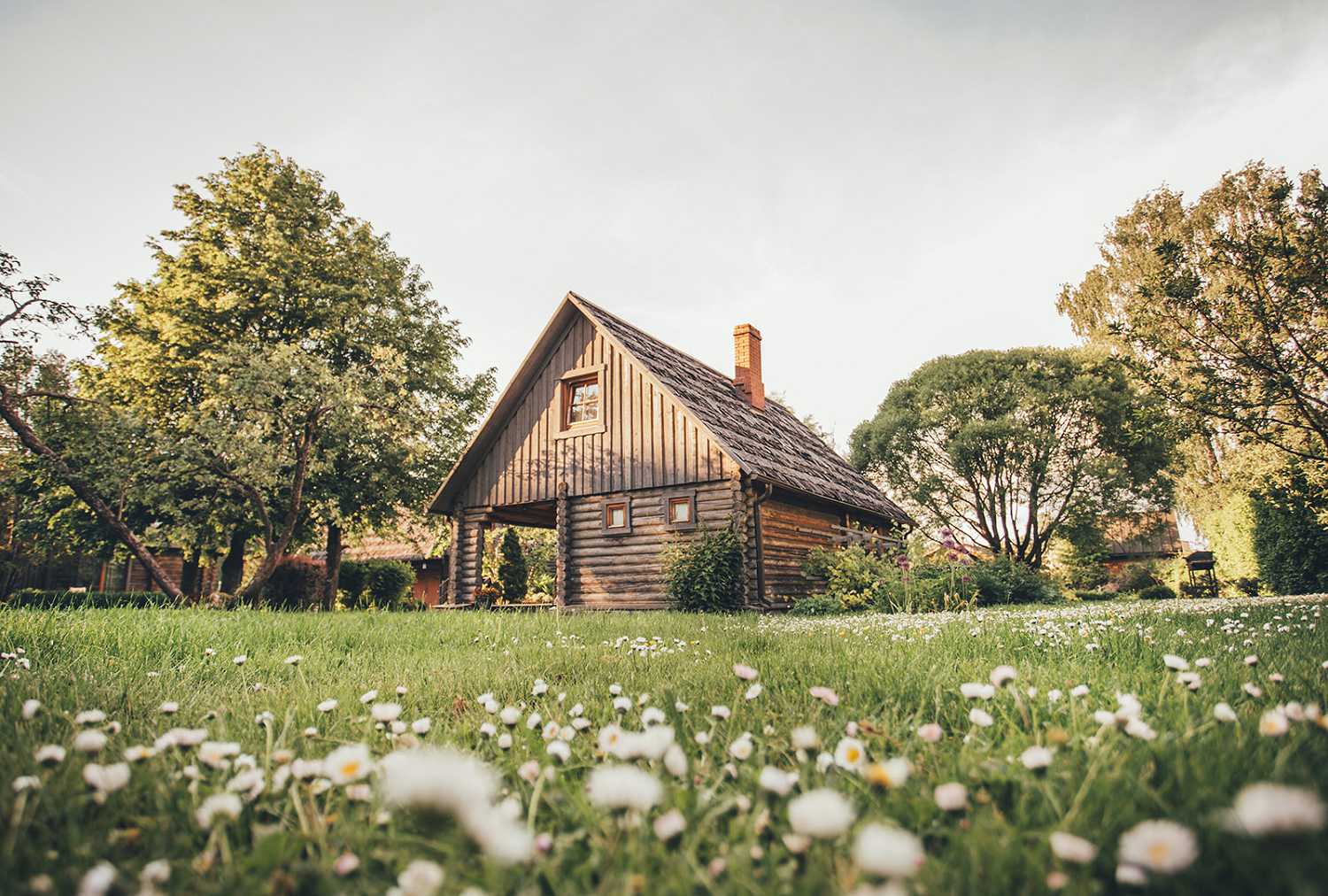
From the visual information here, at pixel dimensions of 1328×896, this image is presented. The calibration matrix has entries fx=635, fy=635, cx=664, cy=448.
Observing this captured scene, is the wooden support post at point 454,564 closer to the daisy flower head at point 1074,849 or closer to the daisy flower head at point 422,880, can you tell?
the daisy flower head at point 422,880

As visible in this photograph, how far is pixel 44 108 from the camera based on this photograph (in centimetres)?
916

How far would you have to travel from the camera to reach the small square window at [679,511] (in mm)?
14406

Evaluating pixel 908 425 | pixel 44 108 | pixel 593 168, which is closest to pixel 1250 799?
pixel 593 168

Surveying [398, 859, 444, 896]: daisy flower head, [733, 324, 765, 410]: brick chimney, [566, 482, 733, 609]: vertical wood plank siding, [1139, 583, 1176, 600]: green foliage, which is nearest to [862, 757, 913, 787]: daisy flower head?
[398, 859, 444, 896]: daisy flower head

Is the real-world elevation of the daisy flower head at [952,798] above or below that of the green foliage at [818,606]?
above

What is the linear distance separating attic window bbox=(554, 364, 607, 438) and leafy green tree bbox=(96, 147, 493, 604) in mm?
2833

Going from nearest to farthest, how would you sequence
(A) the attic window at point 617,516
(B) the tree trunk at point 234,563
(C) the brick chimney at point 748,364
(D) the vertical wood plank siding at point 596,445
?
(D) the vertical wood plank siding at point 596,445
(A) the attic window at point 617,516
(B) the tree trunk at point 234,563
(C) the brick chimney at point 748,364

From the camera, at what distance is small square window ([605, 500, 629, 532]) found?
49.5ft

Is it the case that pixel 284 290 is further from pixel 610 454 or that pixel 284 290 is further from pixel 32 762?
pixel 32 762

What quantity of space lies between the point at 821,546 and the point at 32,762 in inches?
646

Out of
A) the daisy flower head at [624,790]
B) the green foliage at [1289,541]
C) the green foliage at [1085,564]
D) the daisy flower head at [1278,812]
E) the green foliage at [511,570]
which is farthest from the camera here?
the green foliage at [1085,564]

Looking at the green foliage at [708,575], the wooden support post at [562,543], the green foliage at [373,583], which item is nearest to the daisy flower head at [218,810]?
the green foliage at [708,575]

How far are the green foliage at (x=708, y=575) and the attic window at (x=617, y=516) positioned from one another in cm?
193

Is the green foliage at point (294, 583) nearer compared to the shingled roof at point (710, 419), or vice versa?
the shingled roof at point (710, 419)
